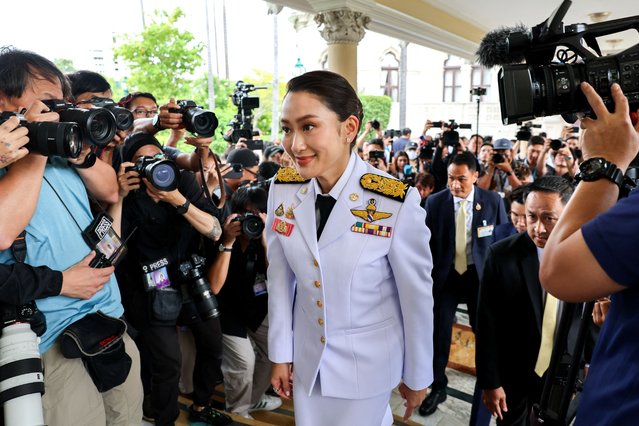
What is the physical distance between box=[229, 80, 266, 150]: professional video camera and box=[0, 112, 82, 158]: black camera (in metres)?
2.48

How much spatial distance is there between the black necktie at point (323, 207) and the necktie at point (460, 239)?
1.77 m

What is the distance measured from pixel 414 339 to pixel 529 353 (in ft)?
2.15

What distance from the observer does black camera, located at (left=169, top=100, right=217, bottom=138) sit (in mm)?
1990

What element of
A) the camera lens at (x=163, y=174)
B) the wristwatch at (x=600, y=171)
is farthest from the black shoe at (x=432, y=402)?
the wristwatch at (x=600, y=171)

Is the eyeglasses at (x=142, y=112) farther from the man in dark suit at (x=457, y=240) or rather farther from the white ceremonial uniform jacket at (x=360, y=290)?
the man in dark suit at (x=457, y=240)

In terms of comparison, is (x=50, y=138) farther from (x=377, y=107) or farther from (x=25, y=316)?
(x=377, y=107)

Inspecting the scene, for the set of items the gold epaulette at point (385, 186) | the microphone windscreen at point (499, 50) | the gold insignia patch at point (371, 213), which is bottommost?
the gold insignia patch at point (371, 213)

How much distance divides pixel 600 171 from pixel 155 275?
5.72 feet

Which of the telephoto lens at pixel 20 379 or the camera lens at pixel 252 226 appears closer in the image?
the telephoto lens at pixel 20 379

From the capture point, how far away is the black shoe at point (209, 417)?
92.7 inches

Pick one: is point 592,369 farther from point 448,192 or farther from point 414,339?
point 448,192

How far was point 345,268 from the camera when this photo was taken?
1.37 m

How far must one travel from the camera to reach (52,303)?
53.2 inches

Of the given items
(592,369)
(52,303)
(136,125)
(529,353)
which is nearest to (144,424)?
(52,303)
